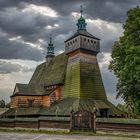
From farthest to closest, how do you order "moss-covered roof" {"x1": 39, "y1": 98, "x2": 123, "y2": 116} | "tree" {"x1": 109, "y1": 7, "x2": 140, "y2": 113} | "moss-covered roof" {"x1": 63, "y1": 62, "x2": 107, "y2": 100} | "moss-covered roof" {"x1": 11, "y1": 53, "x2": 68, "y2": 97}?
"moss-covered roof" {"x1": 11, "y1": 53, "x2": 68, "y2": 97}, "moss-covered roof" {"x1": 63, "y1": 62, "x2": 107, "y2": 100}, "moss-covered roof" {"x1": 39, "y1": 98, "x2": 123, "y2": 116}, "tree" {"x1": 109, "y1": 7, "x2": 140, "y2": 113}

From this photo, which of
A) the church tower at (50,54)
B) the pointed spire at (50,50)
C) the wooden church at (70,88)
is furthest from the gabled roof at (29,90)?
the pointed spire at (50,50)

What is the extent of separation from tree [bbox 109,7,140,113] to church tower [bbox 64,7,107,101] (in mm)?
11332

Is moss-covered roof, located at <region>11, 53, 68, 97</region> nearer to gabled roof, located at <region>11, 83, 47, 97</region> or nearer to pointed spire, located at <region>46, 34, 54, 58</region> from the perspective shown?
gabled roof, located at <region>11, 83, 47, 97</region>

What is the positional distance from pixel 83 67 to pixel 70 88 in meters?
4.33

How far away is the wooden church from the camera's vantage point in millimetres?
48812

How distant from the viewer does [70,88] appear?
5297cm

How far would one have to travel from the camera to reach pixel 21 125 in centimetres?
4709

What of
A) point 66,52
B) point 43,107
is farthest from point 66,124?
point 66,52

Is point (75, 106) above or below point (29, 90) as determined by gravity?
below

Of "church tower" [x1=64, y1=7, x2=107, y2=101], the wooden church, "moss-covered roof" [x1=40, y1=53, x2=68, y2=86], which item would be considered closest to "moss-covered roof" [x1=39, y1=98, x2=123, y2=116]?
the wooden church

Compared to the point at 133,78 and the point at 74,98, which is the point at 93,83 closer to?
the point at 74,98

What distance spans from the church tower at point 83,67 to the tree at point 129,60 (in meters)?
11.3

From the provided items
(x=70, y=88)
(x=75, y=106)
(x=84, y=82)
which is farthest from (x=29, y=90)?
(x=75, y=106)

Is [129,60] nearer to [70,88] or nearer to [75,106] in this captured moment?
[75,106]
